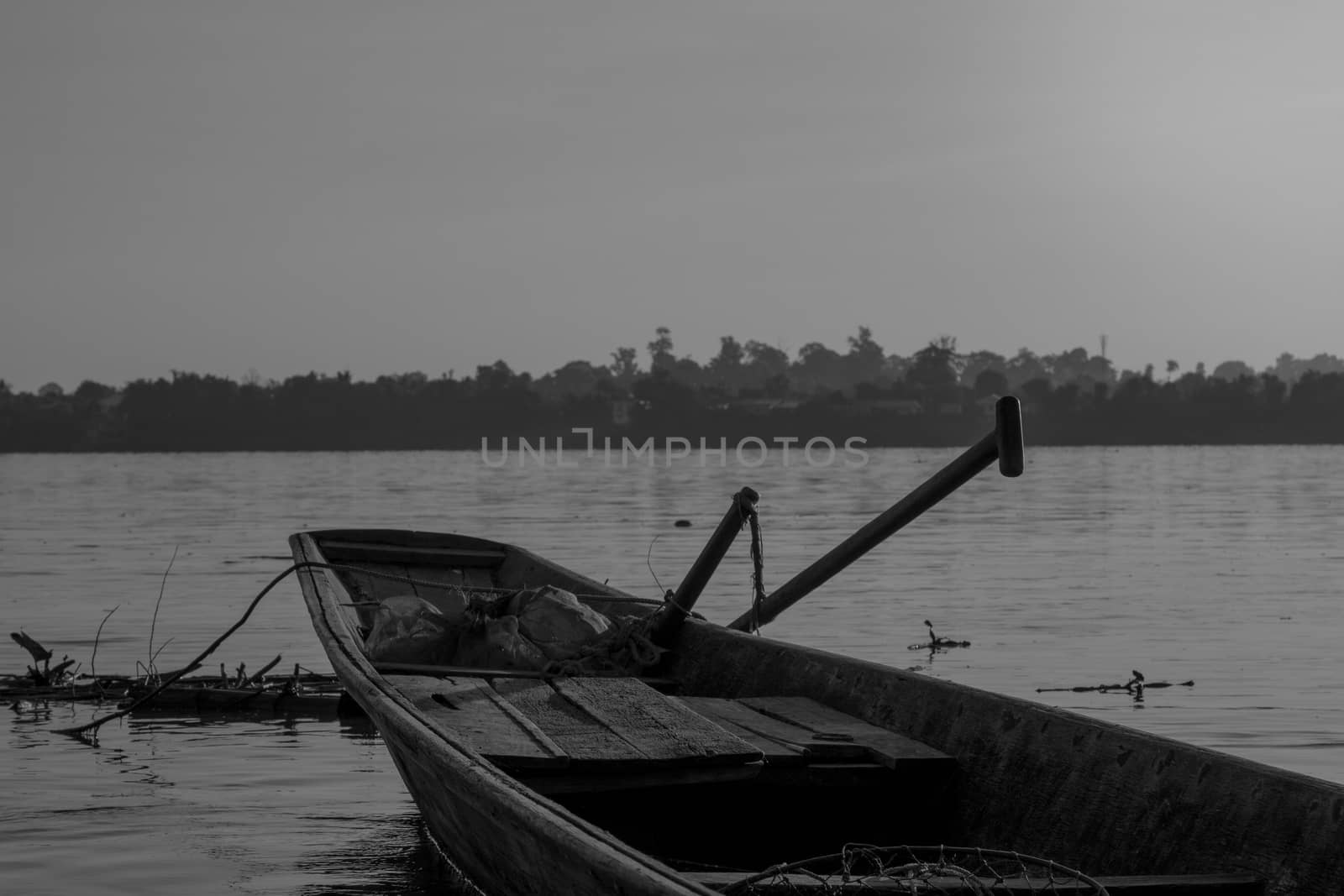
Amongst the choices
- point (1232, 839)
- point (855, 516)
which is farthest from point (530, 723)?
point (855, 516)

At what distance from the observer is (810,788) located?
6.09 meters

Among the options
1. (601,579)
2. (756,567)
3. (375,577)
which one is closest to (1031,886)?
(756,567)

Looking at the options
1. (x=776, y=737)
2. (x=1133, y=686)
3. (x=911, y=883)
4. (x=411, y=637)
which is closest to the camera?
(x=911, y=883)

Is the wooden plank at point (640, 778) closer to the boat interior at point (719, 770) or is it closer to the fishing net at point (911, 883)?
the boat interior at point (719, 770)

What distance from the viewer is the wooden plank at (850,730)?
5969mm

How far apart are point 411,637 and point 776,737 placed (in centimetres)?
311

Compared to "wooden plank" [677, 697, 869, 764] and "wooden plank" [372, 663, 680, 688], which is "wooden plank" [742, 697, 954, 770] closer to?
"wooden plank" [677, 697, 869, 764]

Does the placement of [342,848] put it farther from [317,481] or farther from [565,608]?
[317,481]

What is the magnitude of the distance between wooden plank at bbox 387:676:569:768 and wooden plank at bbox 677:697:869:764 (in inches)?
31.8

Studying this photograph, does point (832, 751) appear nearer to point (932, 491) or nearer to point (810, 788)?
point (810, 788)

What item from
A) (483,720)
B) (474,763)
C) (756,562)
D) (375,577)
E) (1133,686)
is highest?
(756,562)

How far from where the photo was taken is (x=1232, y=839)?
4.68 metres

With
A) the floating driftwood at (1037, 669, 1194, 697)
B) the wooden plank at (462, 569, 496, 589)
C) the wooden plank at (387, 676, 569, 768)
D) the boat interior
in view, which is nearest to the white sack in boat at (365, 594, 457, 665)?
the wooden plank at (387, 676, 569, 768)

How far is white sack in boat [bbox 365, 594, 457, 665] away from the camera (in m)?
8.63
